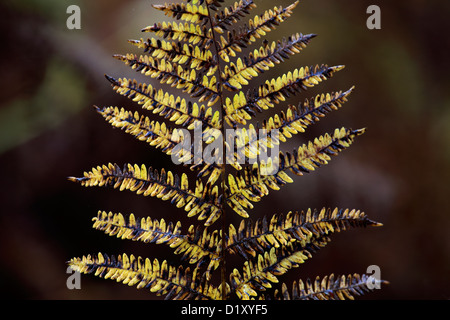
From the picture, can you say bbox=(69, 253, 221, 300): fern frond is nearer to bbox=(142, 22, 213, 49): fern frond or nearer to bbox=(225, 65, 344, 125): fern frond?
bbox=(225, 65, 344, 125): fern frond

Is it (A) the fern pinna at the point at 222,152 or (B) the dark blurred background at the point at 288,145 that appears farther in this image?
(B) the dark blurred background at the point at 288,145

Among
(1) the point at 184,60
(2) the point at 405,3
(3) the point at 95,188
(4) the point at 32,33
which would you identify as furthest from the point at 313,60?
(4) the point at 32,33

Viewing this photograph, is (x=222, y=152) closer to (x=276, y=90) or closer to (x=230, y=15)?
(x=276, y=90)

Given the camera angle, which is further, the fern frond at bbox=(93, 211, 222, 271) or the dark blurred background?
the dark blurred background

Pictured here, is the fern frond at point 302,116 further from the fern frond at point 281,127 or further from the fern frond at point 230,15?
the fern frond at point 230,15

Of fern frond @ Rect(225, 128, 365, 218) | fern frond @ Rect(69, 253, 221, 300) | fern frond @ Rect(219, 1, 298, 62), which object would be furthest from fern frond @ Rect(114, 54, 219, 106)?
fern frond @ Rect(69, 253, 221, 300)

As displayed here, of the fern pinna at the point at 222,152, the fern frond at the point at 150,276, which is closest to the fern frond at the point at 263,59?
the fern pinna at the point at 222,152

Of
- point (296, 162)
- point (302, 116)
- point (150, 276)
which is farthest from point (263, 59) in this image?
point (150, 276)

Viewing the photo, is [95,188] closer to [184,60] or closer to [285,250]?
[184,60]
